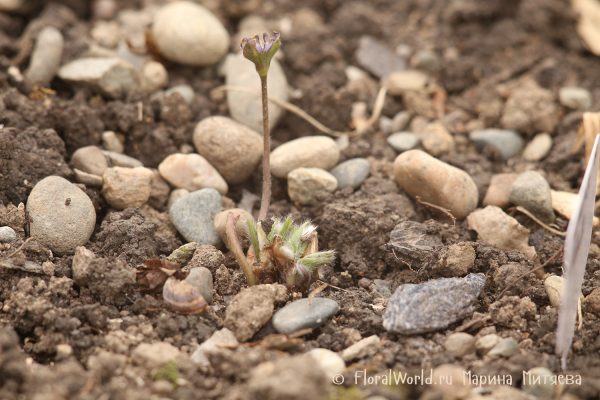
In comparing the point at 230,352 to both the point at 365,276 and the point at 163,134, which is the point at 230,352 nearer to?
the point at 365,276

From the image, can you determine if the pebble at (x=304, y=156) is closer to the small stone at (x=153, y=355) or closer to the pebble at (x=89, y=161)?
the pebble at (x=89, y=161)

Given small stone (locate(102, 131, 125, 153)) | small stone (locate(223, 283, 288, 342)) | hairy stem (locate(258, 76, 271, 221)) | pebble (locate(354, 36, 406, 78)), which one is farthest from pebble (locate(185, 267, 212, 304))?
pebble (locate(354, 36, 406, 78))

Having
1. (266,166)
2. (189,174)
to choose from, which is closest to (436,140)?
(266,166)

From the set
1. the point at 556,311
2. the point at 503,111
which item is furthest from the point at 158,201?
the point at 503,111

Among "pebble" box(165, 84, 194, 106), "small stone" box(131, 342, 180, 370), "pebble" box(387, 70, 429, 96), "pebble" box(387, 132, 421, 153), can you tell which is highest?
"pebble" box(387, 70, 429, 96)

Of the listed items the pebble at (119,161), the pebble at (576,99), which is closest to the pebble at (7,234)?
the pebble at (119,161)

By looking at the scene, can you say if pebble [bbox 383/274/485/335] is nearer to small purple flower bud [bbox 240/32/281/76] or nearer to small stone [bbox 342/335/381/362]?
small stone [bbox 342/335/381/362]

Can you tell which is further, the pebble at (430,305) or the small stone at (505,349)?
the pebble at (430,305)

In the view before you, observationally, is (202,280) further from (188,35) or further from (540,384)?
(188,35)
